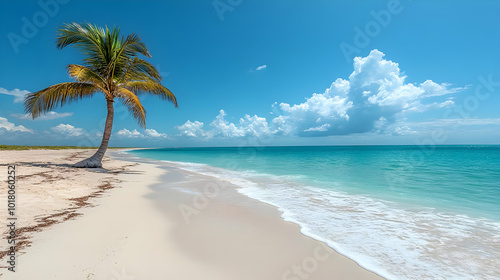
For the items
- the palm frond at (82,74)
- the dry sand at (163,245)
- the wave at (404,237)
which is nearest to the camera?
the dry sand at (163,245)

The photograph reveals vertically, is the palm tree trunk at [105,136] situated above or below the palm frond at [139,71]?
below

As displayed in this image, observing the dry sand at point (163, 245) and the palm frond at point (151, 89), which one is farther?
the palm frond at point (151, 89)

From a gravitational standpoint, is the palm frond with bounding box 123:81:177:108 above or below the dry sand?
above

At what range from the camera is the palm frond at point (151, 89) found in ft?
45.3

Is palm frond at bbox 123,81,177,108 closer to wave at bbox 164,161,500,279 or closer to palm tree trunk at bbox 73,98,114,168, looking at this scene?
palm tree trunk at bbox 73,98,114,168

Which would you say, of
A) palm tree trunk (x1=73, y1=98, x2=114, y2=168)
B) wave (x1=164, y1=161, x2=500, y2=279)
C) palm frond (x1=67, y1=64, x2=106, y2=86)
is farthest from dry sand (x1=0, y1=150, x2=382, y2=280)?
palm frond (x1=67, y1=64, x2=106, y2=86)

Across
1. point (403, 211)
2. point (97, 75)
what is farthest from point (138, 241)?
point (97, 75)

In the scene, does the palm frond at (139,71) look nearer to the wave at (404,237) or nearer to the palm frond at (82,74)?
the palm frond at (82,74)

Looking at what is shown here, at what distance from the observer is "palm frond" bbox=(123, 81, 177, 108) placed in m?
13.8

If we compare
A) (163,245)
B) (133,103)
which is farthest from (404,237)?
(133,103)

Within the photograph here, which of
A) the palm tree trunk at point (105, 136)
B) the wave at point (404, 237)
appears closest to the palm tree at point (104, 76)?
the palm tree trunk at point (105, 136)

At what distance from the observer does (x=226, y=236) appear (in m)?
4.12

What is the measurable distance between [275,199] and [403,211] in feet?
12.9

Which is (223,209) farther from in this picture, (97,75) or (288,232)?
(97,75)
